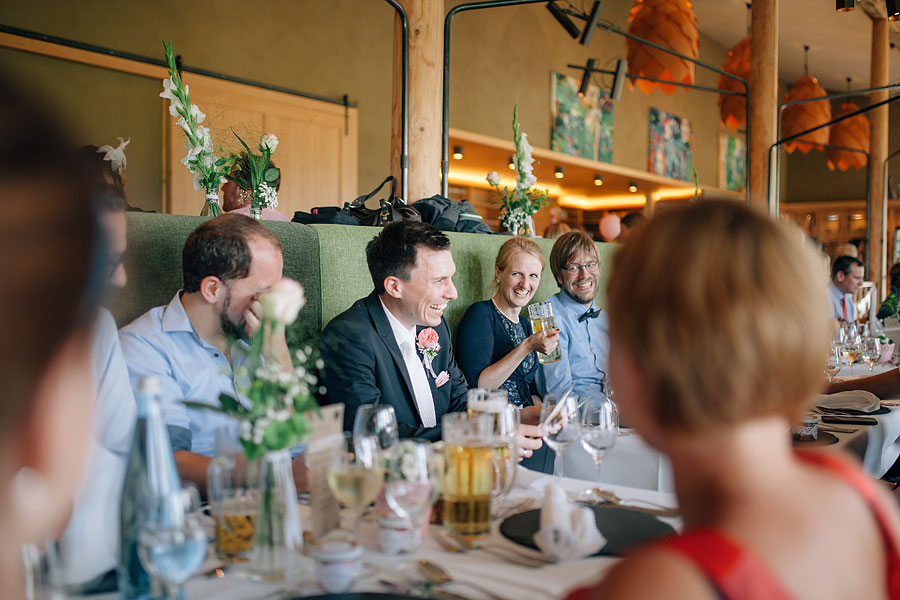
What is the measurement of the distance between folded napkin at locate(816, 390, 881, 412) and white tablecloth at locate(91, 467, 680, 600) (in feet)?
6.08

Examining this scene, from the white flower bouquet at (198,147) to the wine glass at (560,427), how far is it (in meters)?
1.82

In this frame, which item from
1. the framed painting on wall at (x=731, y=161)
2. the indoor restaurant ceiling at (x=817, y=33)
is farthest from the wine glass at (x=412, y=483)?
the framed painting on wall at (x=731, y=161)

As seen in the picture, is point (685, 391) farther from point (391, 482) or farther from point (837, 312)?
point (837, 312)

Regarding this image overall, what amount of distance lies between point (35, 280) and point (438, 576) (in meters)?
0.78

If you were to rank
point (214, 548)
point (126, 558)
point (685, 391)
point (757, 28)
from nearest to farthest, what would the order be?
1. point (685, 391)
2. point (126, 558)
3. point (214, 548)
4. point (757, 28)

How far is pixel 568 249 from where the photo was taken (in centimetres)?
382

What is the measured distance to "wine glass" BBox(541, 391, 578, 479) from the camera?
1623 millimetres

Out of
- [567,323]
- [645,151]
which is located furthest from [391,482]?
[645,151]

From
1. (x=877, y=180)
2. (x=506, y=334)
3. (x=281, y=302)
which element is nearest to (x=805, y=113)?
(x=877, y=180)

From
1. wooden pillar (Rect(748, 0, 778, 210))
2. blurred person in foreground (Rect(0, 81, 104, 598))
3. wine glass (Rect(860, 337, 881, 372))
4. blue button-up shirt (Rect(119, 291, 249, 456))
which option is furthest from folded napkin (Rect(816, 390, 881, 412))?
wooden pillar (Rect(748, 0, 778, 210))

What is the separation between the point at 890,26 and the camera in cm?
985

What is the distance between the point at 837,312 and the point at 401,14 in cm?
438

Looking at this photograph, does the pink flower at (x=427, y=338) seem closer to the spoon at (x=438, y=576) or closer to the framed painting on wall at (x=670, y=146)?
the spoon at (x=438, y=576)

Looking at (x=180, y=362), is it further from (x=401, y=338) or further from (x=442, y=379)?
(x=442, y=379)
